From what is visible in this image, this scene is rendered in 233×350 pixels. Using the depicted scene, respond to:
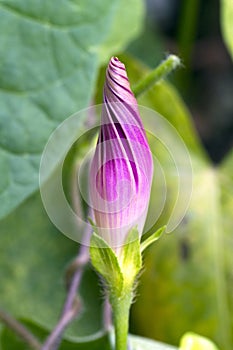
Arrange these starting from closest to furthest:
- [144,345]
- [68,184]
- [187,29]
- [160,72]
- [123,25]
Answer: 1. [160,72]
2. [144,345]
3. [68,184]
4. [123,25]
5. [187,29]

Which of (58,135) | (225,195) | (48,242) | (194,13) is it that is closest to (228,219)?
(225,195)

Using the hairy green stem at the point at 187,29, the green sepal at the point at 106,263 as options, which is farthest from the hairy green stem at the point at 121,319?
the hairy green stem at the point at 187,29

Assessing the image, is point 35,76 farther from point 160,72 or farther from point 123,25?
point 123,25

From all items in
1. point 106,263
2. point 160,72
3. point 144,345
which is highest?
point 160,72

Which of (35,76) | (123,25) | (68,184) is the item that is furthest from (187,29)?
(35,76)

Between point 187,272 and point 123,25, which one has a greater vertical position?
point 123,25
